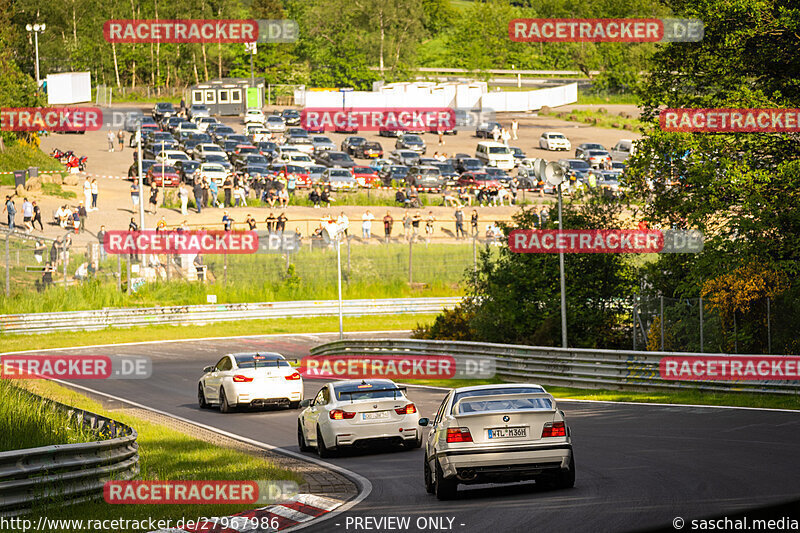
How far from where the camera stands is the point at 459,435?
13.7 metres

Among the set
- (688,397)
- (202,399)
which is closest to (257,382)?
(202,399)

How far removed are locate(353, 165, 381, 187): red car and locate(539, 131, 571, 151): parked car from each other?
22296 mm

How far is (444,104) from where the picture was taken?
109 metres

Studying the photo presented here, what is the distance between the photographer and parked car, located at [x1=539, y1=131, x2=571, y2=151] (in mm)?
92125

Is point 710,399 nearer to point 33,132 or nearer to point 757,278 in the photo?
point 757,278

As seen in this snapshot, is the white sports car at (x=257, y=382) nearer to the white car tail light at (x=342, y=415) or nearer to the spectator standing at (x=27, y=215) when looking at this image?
the white car tail light at (x=342, y=415)

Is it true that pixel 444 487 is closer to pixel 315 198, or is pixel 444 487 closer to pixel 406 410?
pixel 406 410

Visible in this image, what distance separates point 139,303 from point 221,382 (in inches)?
935

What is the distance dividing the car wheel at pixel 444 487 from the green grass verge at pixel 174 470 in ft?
7.49

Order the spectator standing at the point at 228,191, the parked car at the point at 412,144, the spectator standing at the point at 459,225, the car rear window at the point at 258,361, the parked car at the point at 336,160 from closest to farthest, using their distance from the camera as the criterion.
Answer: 1. the car rear window at the point at 258,361
2. the spectator standing at the point at 459,225
3. the spectator standing at the point at 228,191
4. the parked car at the point at 336,160
5. the parked car at the point at 412,144

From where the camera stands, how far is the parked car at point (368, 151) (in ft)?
279

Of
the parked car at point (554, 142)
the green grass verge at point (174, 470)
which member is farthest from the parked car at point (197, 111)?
the green grass verge at point (174, 470)

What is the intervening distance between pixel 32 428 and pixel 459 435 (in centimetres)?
648

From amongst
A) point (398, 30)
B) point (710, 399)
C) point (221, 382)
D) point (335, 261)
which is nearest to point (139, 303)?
point (335, 261)
